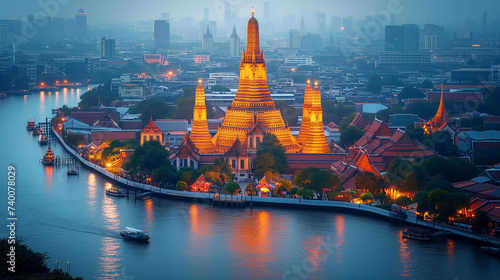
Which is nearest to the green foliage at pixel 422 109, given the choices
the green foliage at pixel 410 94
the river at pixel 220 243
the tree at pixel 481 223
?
the green foliage at pixel 410 94

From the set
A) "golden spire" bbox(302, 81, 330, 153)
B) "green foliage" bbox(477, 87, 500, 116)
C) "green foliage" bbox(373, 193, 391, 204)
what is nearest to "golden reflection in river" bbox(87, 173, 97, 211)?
"golden spire" bbox(302, 81, 330, 153)

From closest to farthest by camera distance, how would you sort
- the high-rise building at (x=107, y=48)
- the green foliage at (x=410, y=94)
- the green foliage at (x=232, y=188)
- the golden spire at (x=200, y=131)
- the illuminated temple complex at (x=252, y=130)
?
the green foliage at (x=232, y=188) → the illuminated temple complex at (x=252, y=130) → the golden spire at (x=200, y=131) → the green foliage at (x=410, y=94) → the high-rise building at (x=107, y=48)

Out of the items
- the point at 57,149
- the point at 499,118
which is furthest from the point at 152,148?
the point at 499,118

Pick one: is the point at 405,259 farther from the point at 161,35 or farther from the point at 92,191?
the point at 161,35

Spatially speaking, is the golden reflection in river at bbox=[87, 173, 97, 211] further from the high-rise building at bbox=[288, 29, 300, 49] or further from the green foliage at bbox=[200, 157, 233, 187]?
the high-rise building at bbox=[288, 29, 300, 49]

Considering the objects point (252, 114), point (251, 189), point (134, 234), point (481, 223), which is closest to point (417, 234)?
point (481, 223)

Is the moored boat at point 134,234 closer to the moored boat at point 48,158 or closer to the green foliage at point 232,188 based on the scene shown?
the green foliage at point 232,188
